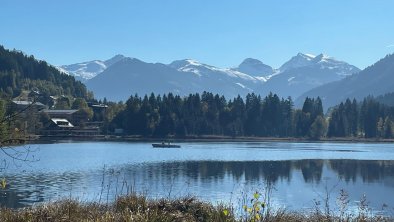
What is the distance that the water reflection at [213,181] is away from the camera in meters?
43.9

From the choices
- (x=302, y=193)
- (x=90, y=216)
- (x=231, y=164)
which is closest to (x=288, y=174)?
(x=231, y=164)

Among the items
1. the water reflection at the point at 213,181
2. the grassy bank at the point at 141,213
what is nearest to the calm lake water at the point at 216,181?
the water reflection at the point at 213,181

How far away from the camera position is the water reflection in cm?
4389

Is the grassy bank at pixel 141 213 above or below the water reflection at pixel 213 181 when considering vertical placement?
above

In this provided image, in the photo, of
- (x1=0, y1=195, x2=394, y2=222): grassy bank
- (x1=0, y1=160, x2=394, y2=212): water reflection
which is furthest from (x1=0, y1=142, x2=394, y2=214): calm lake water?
(x1=0, y1=195, x2=394, y2=222): grassy bank

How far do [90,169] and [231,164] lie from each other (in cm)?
2378

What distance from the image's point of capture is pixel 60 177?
6019cm

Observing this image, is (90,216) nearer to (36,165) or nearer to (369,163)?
(36,165)

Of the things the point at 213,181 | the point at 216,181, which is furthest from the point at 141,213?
the point at 216,181

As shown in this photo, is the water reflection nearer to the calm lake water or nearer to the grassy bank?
the calm lake water

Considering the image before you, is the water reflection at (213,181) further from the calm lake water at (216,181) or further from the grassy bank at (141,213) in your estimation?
the grassy bank at (141,213)

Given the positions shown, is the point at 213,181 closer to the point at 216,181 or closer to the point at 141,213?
the point at 216,181

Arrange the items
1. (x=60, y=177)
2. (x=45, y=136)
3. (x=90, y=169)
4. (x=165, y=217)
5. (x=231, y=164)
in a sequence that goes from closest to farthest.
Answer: (x=165, y=217), (x=60, y=177), (x=90, y=169), (x=231, y=164), (x=45, y=136)

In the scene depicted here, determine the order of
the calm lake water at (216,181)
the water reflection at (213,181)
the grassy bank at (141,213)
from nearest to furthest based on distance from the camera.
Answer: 1. the grassy bank at (141,213)
2. the calm lake water at (216,181)
3. the water reflection at (213,181)
